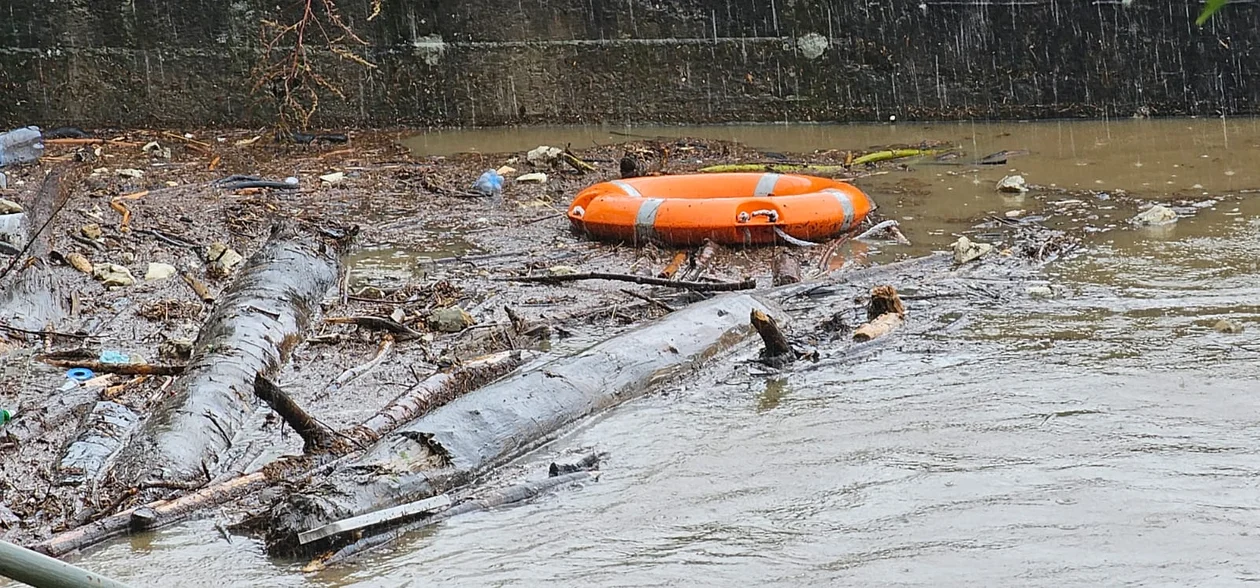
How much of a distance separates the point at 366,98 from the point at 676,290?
7100 millimetres

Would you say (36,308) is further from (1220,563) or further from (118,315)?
(1220,563)

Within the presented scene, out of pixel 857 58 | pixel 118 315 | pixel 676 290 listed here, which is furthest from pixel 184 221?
pixel 857 58

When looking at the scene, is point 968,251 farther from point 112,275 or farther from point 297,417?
point 112,275

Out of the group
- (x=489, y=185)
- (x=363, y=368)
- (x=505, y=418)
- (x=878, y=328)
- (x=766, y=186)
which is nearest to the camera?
(x=505, y=418)

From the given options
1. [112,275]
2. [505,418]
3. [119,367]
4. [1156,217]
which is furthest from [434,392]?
[1156,217]

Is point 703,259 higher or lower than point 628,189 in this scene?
lower

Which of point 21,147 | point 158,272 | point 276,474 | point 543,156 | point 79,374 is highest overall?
point 21,147

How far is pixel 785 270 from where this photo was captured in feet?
23.3

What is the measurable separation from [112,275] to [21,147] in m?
5.06

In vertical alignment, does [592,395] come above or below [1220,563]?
above

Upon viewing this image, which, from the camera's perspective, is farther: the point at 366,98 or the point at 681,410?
the point at 366,98

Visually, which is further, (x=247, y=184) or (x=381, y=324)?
(x=247, y=184)

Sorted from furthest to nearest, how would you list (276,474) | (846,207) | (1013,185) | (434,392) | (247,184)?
(247,184), (1013,185), (846,207), (434,392), (276,474)

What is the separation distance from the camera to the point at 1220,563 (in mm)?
3748
